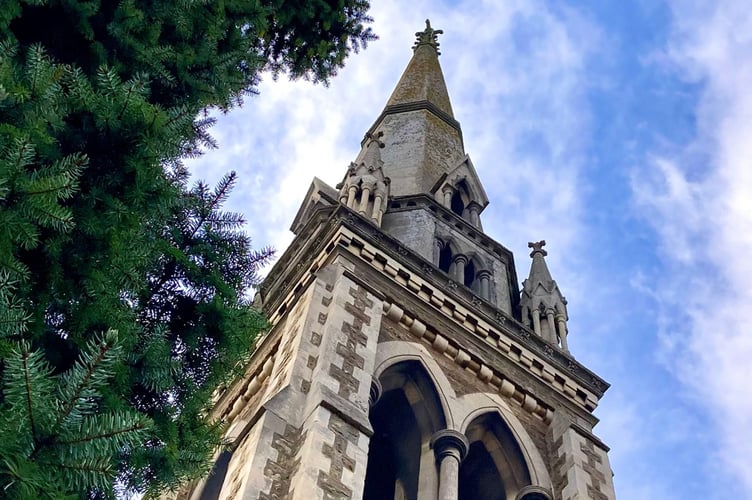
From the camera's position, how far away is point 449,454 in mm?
15125

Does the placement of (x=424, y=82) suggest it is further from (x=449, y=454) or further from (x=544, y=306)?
(x=449, y=454)

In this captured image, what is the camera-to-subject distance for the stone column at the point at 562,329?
2092 cm

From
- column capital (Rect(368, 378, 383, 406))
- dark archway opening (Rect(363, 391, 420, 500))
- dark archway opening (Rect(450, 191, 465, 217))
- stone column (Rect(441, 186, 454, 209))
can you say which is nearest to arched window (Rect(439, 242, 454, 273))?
stone column (Rect(441, 186, 454, 209))

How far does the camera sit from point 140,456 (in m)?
4.76

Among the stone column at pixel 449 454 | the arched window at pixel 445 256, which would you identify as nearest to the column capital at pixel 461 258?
the arched window at pixel 445 256

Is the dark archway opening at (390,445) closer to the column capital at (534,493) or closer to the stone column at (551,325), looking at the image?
the column capital at (534,493)

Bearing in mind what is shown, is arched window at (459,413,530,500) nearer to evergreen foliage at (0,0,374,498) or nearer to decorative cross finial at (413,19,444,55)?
evergreen foliage at (0,0,374,498)

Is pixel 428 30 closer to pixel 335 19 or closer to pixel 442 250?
pixel 442 250

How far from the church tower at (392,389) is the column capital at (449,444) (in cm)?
2

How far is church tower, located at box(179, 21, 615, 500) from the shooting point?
12.1 metres

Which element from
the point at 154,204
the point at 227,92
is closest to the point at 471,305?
the point at 227,92

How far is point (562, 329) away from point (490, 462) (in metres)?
5.89

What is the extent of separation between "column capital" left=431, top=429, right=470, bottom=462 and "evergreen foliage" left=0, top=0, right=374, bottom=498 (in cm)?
969

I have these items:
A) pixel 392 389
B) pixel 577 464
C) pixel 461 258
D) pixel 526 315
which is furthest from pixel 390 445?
pixel 461 258
